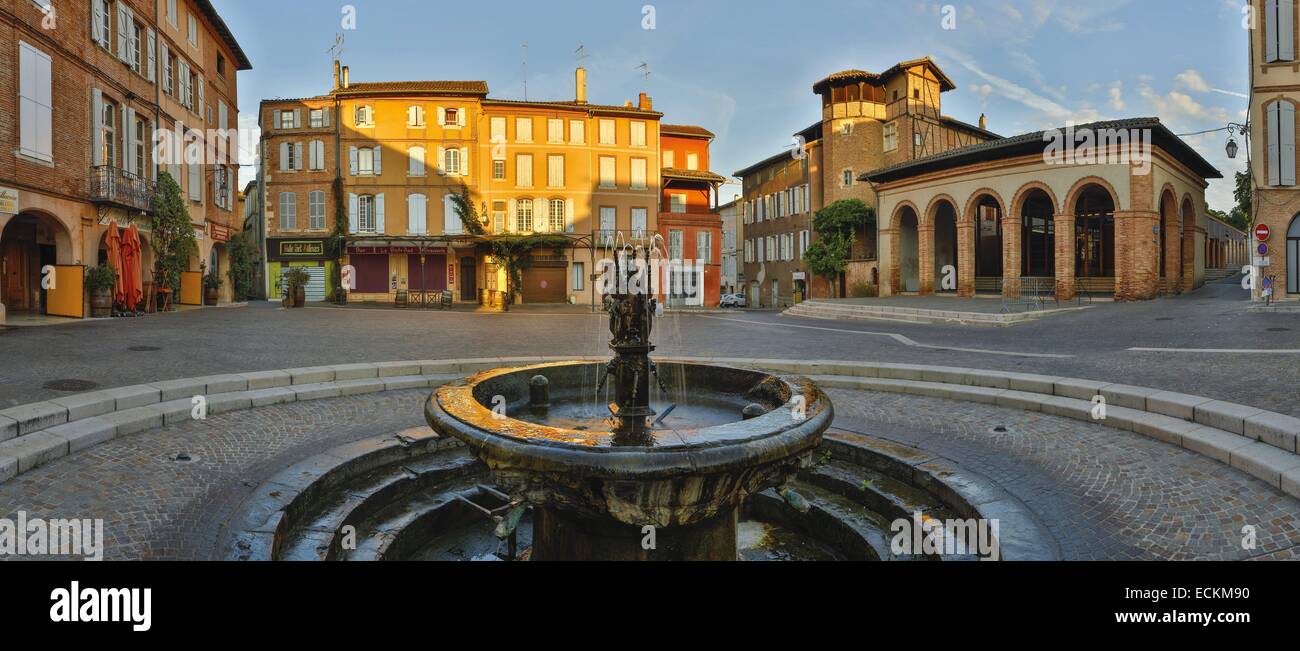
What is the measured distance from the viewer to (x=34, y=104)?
16.4m

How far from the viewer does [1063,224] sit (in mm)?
25891

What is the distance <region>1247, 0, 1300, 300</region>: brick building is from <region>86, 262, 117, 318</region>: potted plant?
3514 cm

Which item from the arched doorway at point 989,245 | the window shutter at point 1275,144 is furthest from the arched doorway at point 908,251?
the window shutter at point 1275,144

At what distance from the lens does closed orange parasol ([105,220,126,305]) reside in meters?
18.7

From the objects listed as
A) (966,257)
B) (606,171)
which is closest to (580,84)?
(606,171)

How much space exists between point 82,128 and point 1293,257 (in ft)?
125

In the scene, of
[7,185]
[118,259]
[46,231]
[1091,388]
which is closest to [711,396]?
[1091,388]

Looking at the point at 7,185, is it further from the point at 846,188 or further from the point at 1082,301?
the point at 846,188

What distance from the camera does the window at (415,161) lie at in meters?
39.0

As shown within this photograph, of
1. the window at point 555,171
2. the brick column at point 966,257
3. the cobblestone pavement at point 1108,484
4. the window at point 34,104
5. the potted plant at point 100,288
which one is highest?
the window at point 555,171

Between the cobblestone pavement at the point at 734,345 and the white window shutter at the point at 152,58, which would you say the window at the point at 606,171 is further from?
the white window shutter at the point at 152,58

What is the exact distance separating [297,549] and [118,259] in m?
19.7

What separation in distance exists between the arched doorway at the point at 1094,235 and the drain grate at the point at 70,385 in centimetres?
3538
